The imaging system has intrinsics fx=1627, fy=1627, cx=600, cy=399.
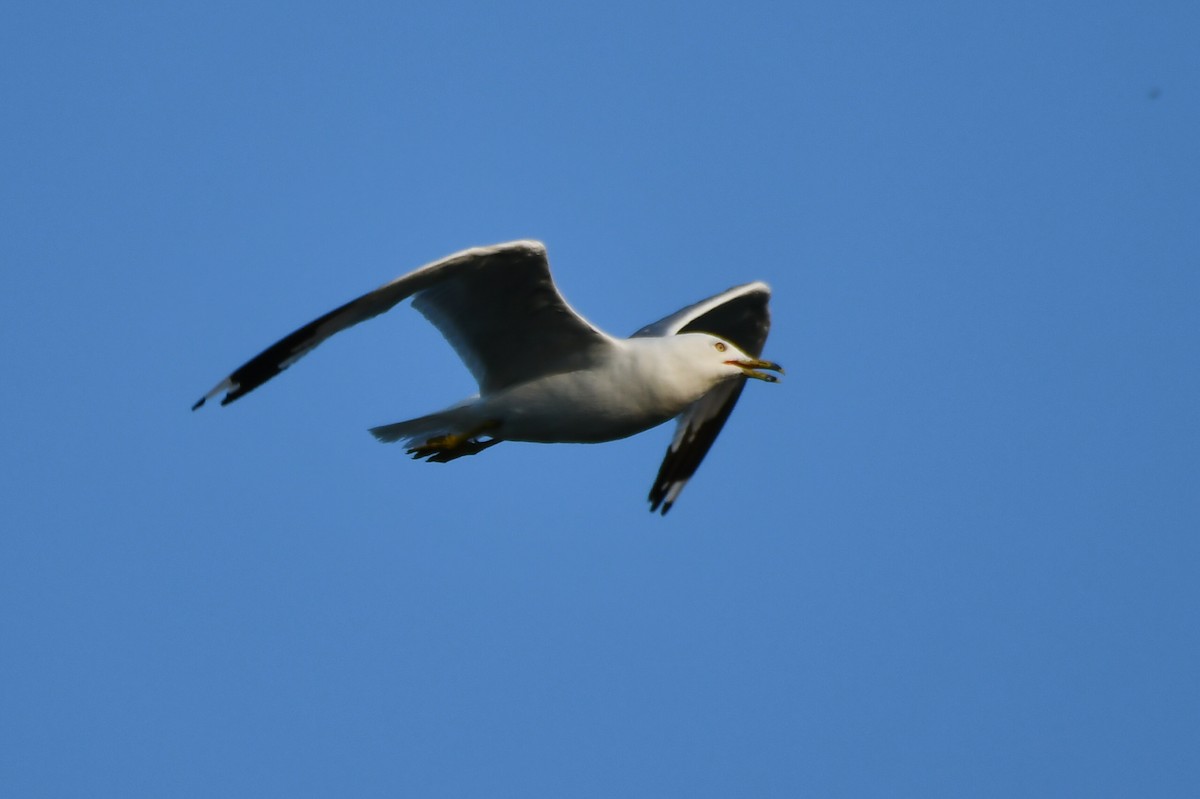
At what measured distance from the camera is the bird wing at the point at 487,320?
374 inches

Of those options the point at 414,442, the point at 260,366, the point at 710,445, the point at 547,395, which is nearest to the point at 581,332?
the point at 547,395

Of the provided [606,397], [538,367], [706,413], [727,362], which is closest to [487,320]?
[538,367]

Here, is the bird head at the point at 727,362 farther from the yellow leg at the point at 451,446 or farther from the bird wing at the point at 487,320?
the yellow leg at the point at 451,446

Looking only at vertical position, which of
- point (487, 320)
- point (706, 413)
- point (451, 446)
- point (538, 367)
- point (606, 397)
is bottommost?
point (451, 446)

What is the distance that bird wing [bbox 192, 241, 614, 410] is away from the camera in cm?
950

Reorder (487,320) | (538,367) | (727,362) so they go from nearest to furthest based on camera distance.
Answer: (487,320) → (538,367) → (727,362)

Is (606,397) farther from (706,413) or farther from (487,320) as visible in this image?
(706,413)

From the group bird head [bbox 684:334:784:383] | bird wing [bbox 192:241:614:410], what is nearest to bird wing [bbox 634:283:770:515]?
bird head [bbox 684:334:784:383]

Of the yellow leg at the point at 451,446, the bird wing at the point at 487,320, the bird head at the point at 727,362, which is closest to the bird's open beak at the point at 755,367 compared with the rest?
the bird head at the point at 727,362

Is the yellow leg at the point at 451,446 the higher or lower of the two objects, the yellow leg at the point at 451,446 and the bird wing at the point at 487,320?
the lower

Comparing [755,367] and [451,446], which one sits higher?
[755,367]

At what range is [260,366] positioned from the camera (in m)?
9.43

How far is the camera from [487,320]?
426 inches

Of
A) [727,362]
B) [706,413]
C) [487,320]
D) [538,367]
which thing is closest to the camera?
[487,320]
